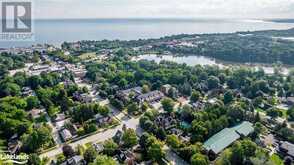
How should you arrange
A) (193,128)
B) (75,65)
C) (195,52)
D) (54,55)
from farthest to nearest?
(195,52) → (54,55) → (75,65) → (193,128)

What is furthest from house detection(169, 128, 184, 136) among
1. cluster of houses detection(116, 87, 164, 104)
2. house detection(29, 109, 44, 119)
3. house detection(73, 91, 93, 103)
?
house detection(29, 109, 44, 119)

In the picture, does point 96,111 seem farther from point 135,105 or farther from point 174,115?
point 174,115

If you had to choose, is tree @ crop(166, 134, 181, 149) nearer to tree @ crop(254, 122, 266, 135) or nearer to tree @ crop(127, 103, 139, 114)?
tree @ crop(127, 103, 139, 114)

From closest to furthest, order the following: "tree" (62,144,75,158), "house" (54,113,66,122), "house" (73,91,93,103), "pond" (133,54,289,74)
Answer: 1. "tree" (62,144,75,158)
2. "house" (54,113,66,122)
3. "house" (73,91,93,103)
4. "pond" (133,54,289,74)

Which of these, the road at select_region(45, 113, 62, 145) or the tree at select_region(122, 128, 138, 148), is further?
the road at select_region(45, 113, 62, 145)

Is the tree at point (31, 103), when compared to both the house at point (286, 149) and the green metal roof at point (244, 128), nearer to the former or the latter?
the green metal roof at point (244, 128)

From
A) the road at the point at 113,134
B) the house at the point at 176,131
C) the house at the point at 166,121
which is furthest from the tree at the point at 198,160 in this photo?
the house at the point at 166,121

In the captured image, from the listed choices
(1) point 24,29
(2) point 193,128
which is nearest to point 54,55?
(1) point 24,29

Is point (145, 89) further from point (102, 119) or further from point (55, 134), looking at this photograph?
point (55, 134)
